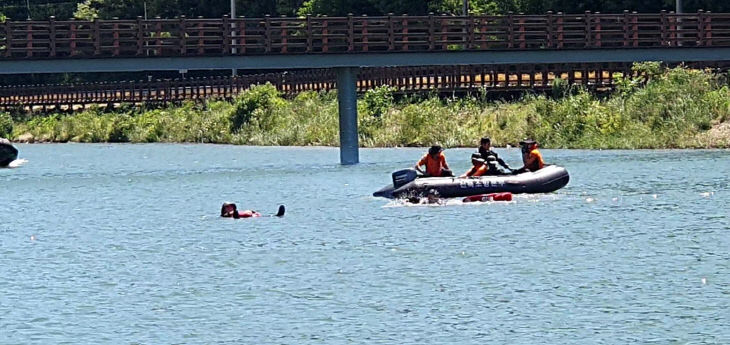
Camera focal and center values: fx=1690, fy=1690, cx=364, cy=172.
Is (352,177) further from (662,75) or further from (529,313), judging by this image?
(529,313)

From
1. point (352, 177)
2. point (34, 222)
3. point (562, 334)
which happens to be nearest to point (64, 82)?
point (352, 177)

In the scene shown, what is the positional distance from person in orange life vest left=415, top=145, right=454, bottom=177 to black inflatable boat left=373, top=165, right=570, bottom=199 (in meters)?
0.15

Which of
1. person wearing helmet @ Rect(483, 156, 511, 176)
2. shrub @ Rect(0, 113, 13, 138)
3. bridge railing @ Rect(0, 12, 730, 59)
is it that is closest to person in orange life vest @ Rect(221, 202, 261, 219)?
person wearing helmet @ Rect(483, 156, 511, 176)

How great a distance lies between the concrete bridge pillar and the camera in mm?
58000

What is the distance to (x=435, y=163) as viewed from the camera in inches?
1641

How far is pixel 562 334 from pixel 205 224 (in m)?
18.5

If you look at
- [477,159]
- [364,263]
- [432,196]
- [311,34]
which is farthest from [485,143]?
[311,34]

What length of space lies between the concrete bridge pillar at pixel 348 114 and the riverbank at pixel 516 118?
456 inches

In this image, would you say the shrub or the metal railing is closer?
the metal railing

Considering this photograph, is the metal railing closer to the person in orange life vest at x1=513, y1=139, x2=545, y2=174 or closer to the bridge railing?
the bridge railing

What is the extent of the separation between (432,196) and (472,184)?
42.5 inches

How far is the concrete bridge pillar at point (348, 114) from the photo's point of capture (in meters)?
58.0

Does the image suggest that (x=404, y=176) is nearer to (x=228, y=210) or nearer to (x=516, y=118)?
(x=228, y=210)

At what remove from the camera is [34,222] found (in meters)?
42.9
